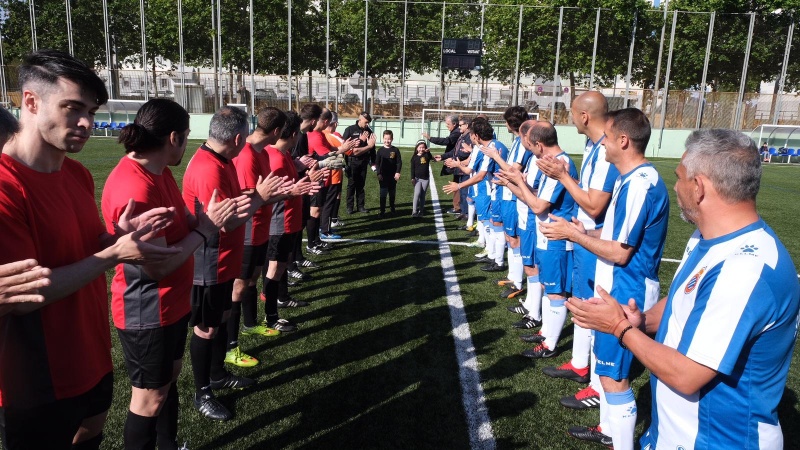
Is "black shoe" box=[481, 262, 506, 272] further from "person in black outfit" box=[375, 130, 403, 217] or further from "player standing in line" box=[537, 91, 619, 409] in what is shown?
"person in black outfit" box=[375, 130, 403, 217]

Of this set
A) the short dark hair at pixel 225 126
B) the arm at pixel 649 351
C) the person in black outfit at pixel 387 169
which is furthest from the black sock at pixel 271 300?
the person in black outfit at pixel 387 169

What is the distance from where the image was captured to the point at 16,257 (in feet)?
6.57

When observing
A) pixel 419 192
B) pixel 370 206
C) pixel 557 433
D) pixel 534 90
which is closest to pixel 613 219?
pixel 557 433

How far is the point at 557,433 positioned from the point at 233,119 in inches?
140

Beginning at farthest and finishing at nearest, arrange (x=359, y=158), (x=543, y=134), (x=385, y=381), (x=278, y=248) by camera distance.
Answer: (x=359, y=158)
(x=278, y=248)
(x=543, y=134)
(x=385, y=381)

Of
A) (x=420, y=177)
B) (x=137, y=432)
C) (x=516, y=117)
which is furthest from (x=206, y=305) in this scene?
(x=420, y=177)

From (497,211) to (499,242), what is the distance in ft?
1.82

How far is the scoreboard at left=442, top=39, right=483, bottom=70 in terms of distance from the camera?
1171 inches

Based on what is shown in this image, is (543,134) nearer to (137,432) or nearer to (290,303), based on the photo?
(290,303)

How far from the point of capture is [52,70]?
7.06ft

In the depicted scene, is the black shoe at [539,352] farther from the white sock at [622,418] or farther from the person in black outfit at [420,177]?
the person in black outfit at [420,177]

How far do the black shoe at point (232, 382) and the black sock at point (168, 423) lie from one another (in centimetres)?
105

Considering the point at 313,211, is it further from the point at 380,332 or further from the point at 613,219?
the point at 613,219

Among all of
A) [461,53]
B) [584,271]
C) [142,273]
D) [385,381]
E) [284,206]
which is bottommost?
[385,381]
